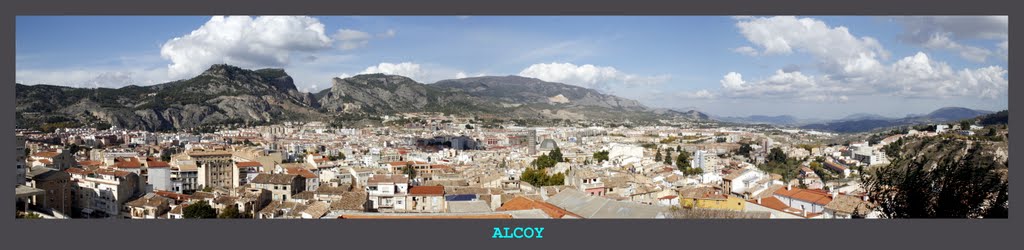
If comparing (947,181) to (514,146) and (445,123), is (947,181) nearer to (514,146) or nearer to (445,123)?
(514,146)

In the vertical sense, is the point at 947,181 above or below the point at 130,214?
above

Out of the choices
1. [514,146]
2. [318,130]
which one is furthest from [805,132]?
[318,130]

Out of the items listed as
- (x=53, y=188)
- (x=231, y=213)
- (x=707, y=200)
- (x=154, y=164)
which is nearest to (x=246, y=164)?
(x=154, y=164)

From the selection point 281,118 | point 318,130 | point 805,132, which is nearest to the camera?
point 805,132

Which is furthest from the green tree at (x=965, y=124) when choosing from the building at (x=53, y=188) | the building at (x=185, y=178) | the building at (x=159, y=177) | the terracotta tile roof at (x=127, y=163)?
the building at (x=53, y=188)

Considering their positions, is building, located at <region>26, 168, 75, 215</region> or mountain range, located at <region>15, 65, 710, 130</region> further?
mountain range, located at <region>15, 65, 710, 130</region>

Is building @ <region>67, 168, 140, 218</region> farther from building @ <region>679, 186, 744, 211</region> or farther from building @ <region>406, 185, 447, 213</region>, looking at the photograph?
building @ <region>679, 186, 744, 211</region>

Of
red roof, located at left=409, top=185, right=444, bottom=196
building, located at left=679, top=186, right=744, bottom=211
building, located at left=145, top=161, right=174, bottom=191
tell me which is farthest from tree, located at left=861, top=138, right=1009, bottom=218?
building, located at left=145, top=161, right=174, bottom=191
